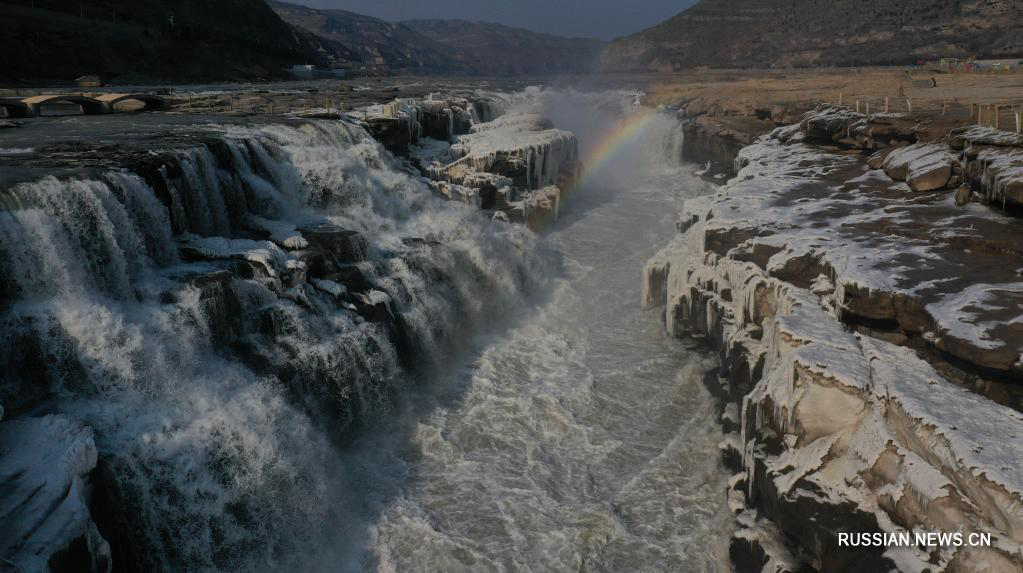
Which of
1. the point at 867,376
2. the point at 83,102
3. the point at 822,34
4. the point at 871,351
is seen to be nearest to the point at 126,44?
the point at 83,102

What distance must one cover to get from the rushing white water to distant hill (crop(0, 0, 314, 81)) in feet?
126

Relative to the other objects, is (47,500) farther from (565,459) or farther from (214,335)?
(565,459)

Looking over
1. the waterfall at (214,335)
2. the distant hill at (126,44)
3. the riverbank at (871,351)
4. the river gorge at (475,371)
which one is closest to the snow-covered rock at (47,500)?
the river gorge at (475,371)

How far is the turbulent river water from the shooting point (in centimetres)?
859

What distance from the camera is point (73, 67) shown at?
41.3m

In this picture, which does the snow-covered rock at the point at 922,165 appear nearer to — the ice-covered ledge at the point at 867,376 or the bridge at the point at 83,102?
the ice-covered ledge at the point at 867,376

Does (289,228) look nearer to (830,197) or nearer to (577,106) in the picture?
(830,197)

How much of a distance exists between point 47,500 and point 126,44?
51.3m

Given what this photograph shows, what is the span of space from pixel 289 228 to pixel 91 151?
15.2 feet

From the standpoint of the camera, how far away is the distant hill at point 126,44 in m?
39.2

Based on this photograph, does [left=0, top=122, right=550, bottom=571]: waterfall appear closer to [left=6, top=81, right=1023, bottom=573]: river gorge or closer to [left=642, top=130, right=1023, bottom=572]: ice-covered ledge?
[left=6, top=81, right=1023, bottom=573]: river gorge

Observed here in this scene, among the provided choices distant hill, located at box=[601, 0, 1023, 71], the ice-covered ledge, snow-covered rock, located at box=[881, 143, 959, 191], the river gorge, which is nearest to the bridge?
the river gorge

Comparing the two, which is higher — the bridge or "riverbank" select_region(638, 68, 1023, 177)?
the bridge

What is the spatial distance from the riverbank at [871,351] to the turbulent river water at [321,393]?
148 cm
